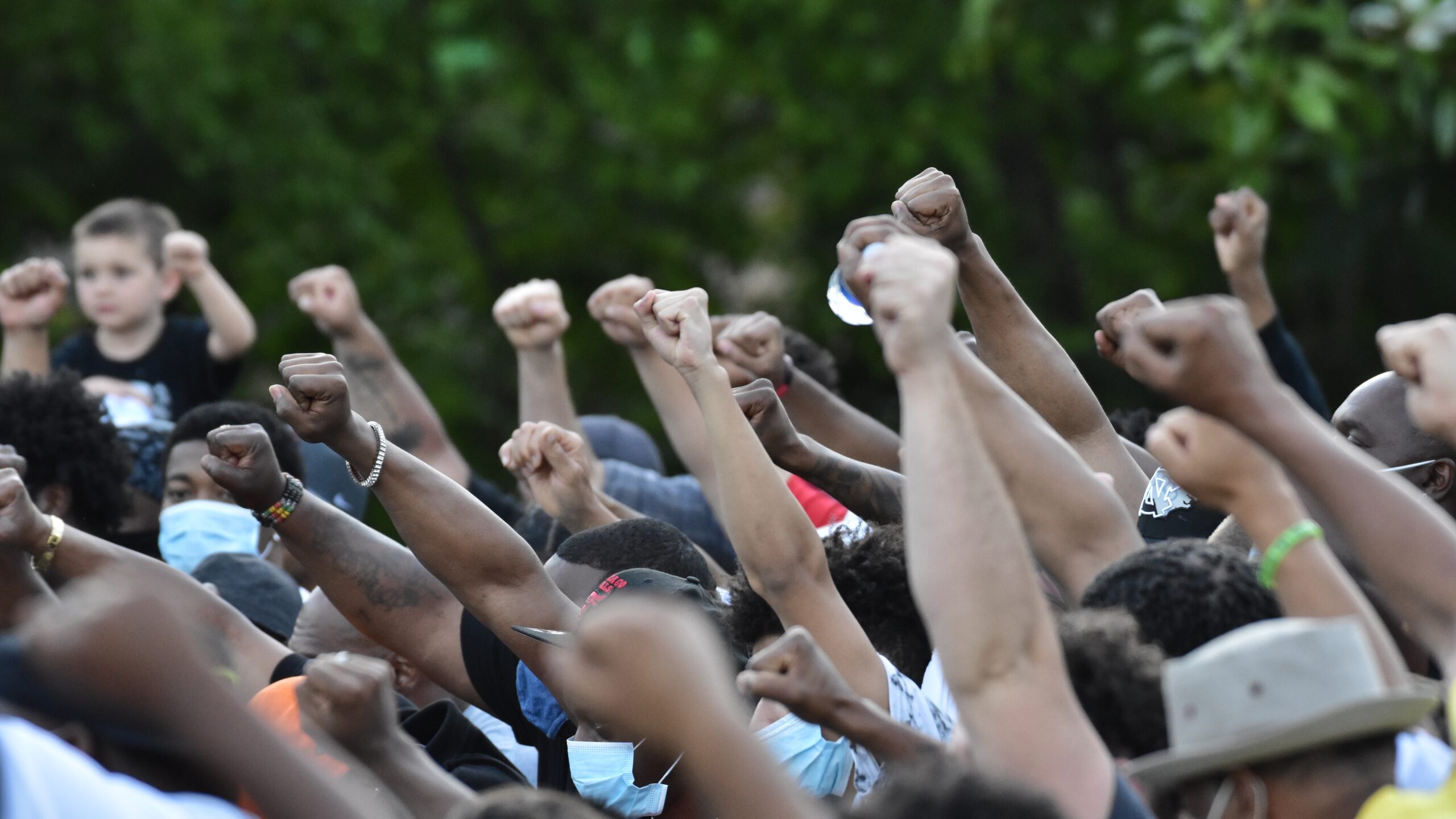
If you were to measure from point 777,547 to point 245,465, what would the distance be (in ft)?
3.90

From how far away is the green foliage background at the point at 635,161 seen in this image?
8.46 m

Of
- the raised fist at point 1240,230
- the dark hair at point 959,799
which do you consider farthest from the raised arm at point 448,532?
the raised fist at point 1240,230

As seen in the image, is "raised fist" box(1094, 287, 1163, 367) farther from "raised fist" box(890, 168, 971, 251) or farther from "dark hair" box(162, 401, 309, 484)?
"dark hair" box(162, 401, 309, 484)

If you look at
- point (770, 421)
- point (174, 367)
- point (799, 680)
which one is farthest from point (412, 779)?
point (174, 367)

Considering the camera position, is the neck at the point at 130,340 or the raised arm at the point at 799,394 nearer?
the raised arm at the point at 799,394

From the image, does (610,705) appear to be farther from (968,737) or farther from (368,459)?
(368,459)

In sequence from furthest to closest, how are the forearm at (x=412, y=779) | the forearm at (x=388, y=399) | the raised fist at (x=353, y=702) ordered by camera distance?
1. the forearm at (x=388, y=399)
2. the forearm at (x=412, y=779)
3. the raised fist at (x=353, y=702)

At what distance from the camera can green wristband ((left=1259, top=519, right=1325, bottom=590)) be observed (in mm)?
2174

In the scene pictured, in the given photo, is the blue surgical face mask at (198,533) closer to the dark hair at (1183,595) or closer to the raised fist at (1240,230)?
the dark hair at (1183,595)

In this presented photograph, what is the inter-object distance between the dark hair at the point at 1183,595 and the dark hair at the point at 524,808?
940 mm

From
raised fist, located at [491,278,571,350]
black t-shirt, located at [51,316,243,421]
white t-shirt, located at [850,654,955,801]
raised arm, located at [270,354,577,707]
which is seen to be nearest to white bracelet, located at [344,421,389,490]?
raised arm, located at [270,354,577,707]

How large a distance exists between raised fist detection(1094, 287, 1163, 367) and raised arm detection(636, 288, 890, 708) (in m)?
1.10

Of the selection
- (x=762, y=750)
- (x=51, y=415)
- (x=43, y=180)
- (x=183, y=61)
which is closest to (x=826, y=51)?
(x=183, y=61)

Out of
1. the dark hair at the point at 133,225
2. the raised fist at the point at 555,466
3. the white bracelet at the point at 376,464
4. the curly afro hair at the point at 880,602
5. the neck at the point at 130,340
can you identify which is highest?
the dark hair at the point at 133,225
